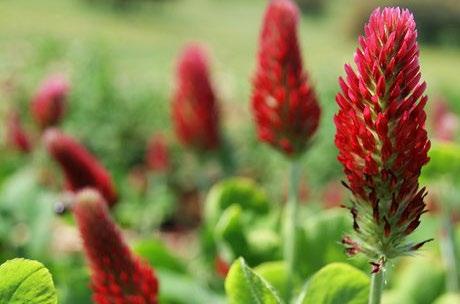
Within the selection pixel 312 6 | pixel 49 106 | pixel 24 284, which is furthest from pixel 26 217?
pixel 312 6

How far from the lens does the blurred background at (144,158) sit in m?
2.54

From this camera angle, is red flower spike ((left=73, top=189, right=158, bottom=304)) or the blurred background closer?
red flower spike ((left=73, top=189, right=158, bottom=304))

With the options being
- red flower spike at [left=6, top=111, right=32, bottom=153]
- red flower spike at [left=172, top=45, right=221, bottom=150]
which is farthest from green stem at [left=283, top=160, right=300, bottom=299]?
red flower spike at [left=6, top=111, right=32, bottom=153]

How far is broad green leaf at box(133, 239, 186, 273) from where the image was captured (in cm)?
249

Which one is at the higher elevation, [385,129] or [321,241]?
[385,129]

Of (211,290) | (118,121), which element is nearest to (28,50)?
(118,121)

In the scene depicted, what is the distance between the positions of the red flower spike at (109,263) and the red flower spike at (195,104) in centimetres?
157

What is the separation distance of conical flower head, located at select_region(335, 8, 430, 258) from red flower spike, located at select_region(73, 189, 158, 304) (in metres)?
0.45

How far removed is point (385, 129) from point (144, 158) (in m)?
7.03

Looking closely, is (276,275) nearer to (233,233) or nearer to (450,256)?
(233,233)

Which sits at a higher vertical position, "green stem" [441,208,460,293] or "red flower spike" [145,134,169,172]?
"green stem" [441,208,460,293]

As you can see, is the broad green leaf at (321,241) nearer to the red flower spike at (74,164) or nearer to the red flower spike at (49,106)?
the red flower spike at (74,164)

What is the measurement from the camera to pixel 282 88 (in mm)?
2168

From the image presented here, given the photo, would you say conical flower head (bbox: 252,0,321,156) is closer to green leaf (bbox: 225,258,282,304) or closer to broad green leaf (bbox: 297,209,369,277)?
broad green leaf (bbox: 297,209,369,277)
